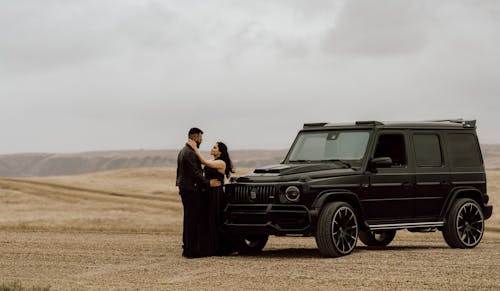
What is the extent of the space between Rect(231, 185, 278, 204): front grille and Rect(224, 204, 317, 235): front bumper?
9 cm

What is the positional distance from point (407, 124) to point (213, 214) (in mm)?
3882

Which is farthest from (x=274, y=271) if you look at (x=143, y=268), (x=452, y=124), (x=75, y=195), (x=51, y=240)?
(x=75, y=195)

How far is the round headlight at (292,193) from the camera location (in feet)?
49.9

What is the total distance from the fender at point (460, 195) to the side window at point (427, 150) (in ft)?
1.99

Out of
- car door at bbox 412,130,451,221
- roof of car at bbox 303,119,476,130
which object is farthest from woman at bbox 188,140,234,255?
car door at bbox 412,130,451,221

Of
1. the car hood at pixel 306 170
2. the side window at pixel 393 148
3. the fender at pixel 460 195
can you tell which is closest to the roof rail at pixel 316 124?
the side window at pixel 393 148

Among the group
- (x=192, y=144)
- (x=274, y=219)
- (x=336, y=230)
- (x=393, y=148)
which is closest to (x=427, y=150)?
(x=393, y=148)

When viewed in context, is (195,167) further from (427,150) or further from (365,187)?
(427,150)

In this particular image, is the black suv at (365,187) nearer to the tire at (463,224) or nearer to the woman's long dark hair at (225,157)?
the tire at (463,224)

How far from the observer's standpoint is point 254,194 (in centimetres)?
1571

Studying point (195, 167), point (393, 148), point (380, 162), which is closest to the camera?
point (380, 162)

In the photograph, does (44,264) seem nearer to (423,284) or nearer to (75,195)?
(423,284)

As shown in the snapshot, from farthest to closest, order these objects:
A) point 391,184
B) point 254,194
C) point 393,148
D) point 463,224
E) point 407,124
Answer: point 463,224 < point 407,124 < point 393,148 < point 391,184 < point 254,194

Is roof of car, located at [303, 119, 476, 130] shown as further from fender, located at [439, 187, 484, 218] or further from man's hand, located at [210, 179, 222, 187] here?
man's hand, located at [210, 179, 222, 187]
